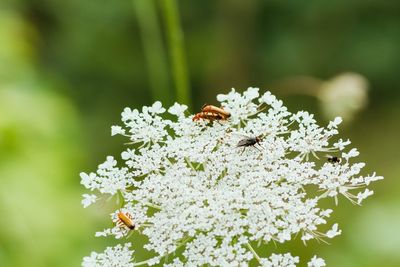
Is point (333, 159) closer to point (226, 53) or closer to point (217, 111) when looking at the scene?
point (217, 111)

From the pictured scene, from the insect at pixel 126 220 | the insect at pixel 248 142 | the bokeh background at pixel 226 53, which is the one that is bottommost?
the insect at pixel 126 220

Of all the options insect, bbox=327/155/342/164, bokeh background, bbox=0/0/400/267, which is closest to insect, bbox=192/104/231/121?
insect, bbox=327/155/342/164

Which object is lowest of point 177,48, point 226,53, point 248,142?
point 248,142

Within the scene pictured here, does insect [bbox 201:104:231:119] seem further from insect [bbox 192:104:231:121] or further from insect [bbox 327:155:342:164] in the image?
insect [bbox 327:155:342:164]

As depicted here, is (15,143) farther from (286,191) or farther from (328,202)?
(328,202)

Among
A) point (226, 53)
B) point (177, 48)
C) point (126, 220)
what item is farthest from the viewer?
point (226, 53)

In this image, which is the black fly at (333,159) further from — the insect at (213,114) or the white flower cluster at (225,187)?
the insect at (213,114)

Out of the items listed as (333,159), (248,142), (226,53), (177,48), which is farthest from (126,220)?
(226,53)

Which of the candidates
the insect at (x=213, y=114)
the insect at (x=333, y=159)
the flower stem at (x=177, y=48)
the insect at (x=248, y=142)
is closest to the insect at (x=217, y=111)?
the insect at (x=213, y=114)

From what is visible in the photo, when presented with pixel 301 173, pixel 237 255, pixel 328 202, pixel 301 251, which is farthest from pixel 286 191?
pixel 328 202

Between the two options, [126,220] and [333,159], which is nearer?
[126,220]
